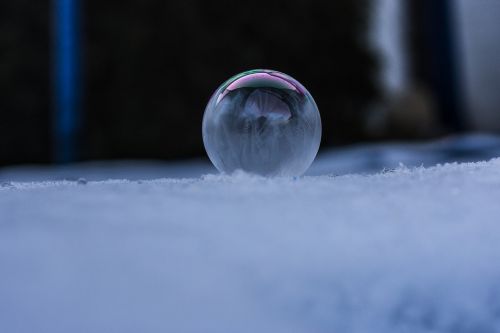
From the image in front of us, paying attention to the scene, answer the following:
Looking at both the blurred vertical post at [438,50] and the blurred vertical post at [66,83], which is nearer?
the blurred vertical post at [66,83]

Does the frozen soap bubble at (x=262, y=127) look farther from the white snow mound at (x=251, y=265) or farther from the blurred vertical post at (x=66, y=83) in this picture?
the blurred vertical post at (x=66, y=83)

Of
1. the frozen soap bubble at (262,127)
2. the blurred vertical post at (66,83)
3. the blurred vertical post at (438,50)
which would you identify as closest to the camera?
the frozen soap bubble at (262,127)

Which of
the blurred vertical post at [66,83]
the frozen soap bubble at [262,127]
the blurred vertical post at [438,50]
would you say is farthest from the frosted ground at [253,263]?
the blurred vertical post at [438,50]

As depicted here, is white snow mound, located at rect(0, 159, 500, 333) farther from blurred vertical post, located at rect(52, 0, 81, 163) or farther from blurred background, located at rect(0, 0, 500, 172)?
blurred background, located at rect(0, 0, 500, 172)

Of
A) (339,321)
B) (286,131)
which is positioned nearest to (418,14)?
(286,131)

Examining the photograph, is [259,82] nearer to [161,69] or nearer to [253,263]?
[253,263]
